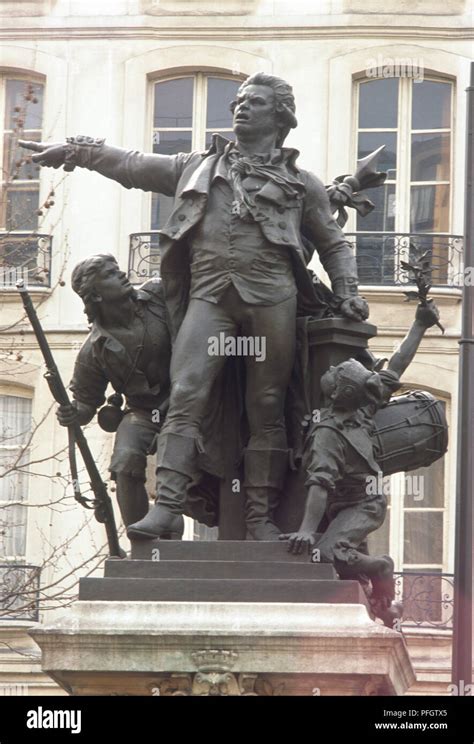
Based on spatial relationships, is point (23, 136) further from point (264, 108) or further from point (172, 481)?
point (172, 481)

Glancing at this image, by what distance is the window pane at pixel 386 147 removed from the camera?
3259 cm

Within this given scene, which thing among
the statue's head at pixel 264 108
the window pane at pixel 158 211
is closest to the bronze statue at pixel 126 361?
the statue's head at pixel 264 108

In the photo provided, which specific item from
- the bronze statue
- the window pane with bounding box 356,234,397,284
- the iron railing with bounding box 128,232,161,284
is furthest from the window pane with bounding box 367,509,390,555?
the bronze statue

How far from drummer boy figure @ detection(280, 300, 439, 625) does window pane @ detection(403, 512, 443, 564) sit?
1831 cm

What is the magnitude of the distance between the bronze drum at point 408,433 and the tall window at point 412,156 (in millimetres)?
18613

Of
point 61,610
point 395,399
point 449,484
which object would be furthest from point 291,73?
point 395,399

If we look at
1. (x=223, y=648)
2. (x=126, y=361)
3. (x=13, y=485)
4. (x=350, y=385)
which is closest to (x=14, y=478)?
(x=13, y=485)

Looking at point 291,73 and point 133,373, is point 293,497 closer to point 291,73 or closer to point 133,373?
point 133,373

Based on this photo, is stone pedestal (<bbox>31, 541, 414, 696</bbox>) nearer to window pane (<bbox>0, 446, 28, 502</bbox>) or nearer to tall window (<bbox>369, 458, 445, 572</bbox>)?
window pane (<bbox>0, 446, 28, 502</bbox>)

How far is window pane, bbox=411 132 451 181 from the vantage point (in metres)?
32.7

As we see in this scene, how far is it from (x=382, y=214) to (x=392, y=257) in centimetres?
66

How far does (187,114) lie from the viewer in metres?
32.7

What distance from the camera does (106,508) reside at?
13.7 m

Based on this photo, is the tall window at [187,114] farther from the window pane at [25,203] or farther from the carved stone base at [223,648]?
the carved stone base at [223,648]
